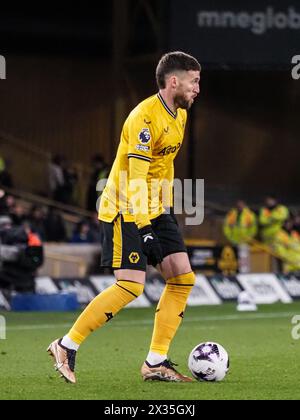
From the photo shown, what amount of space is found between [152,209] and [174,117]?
27.9 inches

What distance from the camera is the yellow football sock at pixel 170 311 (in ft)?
30.1

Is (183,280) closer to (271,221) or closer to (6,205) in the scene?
(6,205)

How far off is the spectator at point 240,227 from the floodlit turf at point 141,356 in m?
7.49

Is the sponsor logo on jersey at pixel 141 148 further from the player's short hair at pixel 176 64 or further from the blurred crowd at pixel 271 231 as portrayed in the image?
the blurred crowd at pixel 271 231

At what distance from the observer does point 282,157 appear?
113 ft

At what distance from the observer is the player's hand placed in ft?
28.1

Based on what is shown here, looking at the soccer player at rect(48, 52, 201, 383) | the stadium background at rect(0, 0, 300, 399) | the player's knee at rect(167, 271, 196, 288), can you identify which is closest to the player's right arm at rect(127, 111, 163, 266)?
the soccer player at rect(48, 52, 201, 383)

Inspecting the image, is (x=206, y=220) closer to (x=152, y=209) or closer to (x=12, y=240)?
(x=12, y=240)

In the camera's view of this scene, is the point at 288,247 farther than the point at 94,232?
Yes

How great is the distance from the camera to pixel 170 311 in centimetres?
921

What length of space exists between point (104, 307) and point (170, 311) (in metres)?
0.65

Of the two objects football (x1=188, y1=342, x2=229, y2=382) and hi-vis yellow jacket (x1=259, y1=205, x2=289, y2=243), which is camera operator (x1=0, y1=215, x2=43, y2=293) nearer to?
hi-vis yellow jacket (x1=259, y1=205, x2=289, y2=243)

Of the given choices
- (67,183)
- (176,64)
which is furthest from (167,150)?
(67,183)

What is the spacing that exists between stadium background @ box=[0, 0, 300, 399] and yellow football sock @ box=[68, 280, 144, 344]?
13646 mm
